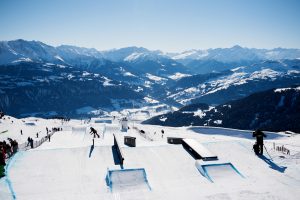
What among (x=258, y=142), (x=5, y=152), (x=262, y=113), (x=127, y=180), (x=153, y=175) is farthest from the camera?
(x=262, y=113)

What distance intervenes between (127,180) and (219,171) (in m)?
7.47

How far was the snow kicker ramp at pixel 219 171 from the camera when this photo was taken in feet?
76.6

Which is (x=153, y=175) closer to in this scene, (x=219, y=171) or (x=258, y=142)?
(x=219, y=171)

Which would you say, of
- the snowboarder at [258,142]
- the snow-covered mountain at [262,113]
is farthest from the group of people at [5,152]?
the snow-covered mountain at [262,113]

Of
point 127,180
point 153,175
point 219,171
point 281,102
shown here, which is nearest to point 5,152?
point 127,180

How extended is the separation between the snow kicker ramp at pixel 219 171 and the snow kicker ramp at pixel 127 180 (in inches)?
190

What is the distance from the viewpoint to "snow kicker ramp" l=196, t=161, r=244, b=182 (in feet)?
76.6

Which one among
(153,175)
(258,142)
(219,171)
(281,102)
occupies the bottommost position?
(153,175)

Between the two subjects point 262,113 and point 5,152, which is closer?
point 5,152

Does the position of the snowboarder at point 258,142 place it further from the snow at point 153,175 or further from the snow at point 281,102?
the snow at point 281,102

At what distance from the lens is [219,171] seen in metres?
24.2

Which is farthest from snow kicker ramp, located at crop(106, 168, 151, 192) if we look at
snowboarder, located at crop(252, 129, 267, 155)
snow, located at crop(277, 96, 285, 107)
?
snow, located at crop(277, 96, 285, 107)

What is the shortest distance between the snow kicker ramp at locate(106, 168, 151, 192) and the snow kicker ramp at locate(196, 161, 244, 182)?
4838 mm

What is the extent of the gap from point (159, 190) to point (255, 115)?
486ft
